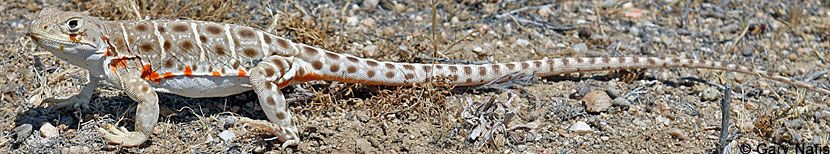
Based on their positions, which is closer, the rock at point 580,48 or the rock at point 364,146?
the rock at point 364,146

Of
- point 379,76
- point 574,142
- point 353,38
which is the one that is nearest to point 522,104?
point 574,142

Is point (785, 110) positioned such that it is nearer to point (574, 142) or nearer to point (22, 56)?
point (574, 142)

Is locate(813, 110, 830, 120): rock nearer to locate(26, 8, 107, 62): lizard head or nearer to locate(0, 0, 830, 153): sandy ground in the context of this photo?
locate(0, 0, 830, 153): sandy ground

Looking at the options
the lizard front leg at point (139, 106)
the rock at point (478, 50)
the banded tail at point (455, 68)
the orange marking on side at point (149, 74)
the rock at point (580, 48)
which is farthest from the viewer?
the rock at point (580, 48)

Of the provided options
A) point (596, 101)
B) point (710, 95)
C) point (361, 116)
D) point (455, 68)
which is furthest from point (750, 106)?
point (361, 116)

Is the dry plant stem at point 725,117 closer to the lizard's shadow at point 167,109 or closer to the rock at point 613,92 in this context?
the rock at point 613,92

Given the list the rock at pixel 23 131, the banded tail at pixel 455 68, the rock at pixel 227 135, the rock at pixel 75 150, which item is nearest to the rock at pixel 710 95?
Result: the banded tail at pixel 455 68

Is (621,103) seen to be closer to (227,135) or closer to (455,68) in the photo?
(455,68)
